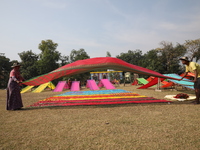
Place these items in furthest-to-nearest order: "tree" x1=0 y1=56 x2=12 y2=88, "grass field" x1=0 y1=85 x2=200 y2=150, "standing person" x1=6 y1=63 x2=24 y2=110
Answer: "tree" x1=0 y1=56 x2=12 y2=88 < "standing person" x1=6 y1=63 x2=24 y2=110 < "grass field" x1=0 y1=85 x2=200 y2=150

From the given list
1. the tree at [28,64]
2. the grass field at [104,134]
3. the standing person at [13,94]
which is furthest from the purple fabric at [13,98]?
the tree at [28,64]

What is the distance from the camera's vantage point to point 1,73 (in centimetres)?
3069

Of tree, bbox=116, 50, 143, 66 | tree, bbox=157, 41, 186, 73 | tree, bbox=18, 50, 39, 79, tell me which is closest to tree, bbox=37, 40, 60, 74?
tree, bbox=18, 50, 39, 79

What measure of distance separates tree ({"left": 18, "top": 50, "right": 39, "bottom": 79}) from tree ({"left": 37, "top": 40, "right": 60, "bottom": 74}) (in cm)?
114

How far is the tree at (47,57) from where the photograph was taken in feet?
108

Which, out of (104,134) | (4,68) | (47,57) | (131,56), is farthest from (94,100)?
(131,56)

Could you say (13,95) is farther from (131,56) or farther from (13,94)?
(131,56)

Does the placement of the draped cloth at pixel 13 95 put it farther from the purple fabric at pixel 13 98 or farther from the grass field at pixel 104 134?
the grass field at pixel 104 134

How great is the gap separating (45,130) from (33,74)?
107ft

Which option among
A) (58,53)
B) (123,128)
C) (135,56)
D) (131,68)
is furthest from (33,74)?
(135,56)

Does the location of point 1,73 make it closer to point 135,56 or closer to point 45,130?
point 45,130

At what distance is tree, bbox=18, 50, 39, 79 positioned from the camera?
102 ft

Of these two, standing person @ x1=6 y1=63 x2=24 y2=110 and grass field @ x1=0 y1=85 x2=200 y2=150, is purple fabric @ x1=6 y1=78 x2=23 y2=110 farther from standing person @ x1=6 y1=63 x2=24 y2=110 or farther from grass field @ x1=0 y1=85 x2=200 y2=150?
grass field @ x1=0 y1=85 x2=200 y2=150

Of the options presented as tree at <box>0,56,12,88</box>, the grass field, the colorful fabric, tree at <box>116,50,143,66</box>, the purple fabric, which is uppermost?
tree at <box>116,50,143,66</box>
